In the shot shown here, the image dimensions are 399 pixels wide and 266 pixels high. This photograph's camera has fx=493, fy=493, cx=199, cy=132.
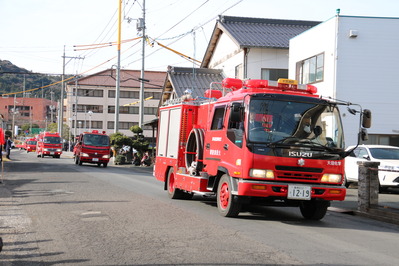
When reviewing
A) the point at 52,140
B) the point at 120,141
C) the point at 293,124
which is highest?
the point at 293,124

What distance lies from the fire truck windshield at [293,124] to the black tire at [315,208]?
4.80 feet

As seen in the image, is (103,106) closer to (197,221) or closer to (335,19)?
(335,19)

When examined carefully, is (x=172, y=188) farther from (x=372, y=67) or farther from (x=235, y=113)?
(x=372, y=67)

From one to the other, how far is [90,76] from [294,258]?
8627 centimetres

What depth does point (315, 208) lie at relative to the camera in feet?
36.5

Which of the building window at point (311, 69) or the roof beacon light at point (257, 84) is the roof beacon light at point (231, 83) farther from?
the building window at point (311, 69)

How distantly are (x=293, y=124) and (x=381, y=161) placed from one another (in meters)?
9.55

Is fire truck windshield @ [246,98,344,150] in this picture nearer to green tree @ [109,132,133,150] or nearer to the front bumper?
the front bumper

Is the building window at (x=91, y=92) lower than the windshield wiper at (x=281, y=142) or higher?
higher

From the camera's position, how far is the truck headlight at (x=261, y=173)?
32.0 feet

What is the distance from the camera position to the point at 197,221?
9953 mm

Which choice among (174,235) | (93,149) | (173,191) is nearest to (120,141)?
(93,149)

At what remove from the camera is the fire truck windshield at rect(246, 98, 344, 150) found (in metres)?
9.91

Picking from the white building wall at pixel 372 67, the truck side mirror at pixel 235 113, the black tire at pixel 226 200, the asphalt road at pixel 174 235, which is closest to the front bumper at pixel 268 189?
the black tire at pixel 226 200
